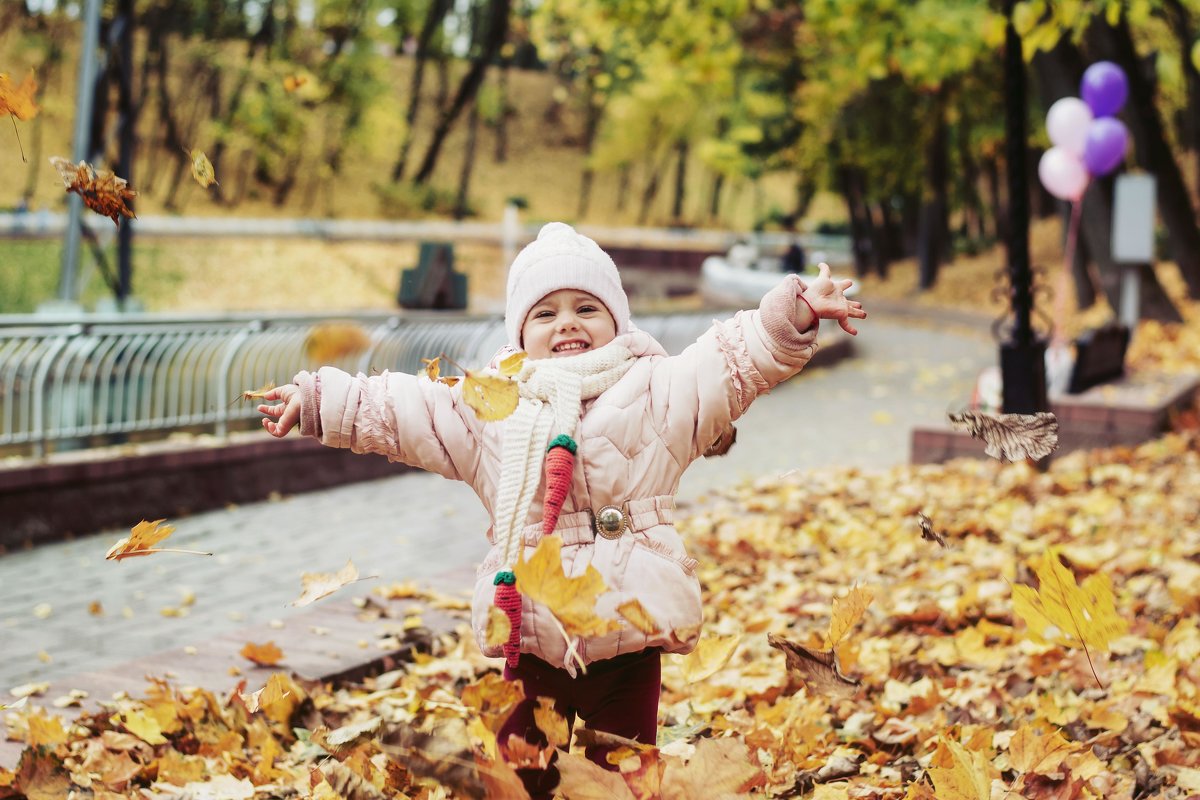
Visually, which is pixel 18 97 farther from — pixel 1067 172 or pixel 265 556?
pixel 1067 172

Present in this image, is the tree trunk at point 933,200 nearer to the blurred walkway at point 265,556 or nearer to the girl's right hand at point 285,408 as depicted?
the blurred walkway at point 265,556

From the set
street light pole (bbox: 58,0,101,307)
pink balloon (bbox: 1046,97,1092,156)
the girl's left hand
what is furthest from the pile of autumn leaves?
street light pole (bbox: 58,0,101,307)

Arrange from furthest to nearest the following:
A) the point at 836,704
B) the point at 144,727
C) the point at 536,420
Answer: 1. the point at 836,704
2. the point at 144,727
3. the point at 536,420

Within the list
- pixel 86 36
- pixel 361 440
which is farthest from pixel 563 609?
pixel 86 36

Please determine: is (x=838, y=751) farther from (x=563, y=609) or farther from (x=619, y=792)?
(x=563, y=609)

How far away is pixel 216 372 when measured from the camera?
31.1 feet

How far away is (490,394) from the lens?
2.32 metres

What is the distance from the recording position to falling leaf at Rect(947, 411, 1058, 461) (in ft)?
8.65

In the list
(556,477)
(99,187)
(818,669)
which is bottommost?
(818,669)

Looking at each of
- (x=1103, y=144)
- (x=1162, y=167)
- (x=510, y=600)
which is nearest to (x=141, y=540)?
(x=510, y=600)

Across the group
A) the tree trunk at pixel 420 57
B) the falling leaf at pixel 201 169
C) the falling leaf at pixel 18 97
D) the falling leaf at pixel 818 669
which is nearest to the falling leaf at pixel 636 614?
the falling leaf at pixel 818 669

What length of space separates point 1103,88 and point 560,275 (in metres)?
11.3

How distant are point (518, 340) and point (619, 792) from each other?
41.3 inches

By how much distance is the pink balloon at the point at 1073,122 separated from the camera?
42.2 ft
